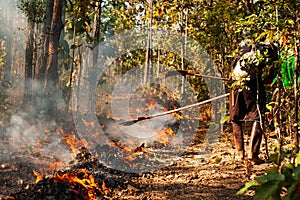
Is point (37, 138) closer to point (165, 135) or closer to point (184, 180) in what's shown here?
point (165, 135)

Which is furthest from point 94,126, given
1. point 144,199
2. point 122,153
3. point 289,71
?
point 289,71

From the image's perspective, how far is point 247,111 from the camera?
18.0 ft

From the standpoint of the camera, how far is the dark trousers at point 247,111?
209 inches

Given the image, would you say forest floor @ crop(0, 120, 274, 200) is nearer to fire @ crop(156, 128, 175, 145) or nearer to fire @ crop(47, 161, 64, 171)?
fire @ crop(47, 161, 64, 171)

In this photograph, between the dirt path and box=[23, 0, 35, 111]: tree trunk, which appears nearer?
the dirt path

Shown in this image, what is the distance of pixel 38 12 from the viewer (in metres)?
11.5

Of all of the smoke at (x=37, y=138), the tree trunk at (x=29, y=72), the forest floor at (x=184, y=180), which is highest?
the tree trunk at (x=29, y=72)

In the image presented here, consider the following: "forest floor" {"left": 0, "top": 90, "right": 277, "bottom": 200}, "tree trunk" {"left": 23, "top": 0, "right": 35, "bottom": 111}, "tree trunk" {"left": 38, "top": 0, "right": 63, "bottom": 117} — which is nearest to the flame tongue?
"forest floor" {"left": 0, "top": 90, "right": 277, "bottom": 200}

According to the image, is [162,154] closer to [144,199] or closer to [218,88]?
[144,199]

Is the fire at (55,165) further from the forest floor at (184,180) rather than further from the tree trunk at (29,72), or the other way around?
the tree trunk at (29,72)

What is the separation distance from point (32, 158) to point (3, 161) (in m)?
0.57

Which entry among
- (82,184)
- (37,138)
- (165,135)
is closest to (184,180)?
(82,184)

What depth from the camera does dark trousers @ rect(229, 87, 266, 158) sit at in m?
5.31

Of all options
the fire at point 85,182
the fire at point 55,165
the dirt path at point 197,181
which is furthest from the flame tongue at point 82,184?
the fire at point 55,165
